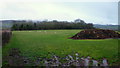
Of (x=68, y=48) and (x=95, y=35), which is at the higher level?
(x=95, y=35)

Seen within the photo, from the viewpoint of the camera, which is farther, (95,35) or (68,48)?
(95,35)

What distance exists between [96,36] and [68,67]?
9.53 meters

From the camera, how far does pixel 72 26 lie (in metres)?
31.8

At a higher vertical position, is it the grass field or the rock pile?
the rock pile

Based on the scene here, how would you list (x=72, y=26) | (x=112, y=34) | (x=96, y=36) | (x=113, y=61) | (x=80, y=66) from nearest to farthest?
(x=80, y=66) < (x=113, y=61) < (x=96, y=36) < (x=112, y=34) < (x=72, y=26)

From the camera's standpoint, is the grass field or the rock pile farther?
the rock pile

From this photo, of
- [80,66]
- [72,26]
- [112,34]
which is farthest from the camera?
[72,26]

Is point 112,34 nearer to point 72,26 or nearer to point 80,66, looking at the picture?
point 80,66

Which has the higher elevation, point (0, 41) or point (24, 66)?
point (0, 41)

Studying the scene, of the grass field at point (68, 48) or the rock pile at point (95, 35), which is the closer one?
the grass field at point (68, 48)

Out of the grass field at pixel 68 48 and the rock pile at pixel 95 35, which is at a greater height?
the rock pile at pixel 95 35

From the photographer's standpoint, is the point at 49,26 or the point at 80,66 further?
the point at 49,26

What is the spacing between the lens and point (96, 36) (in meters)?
14.0

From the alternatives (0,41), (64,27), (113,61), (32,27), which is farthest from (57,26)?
(113,61)
